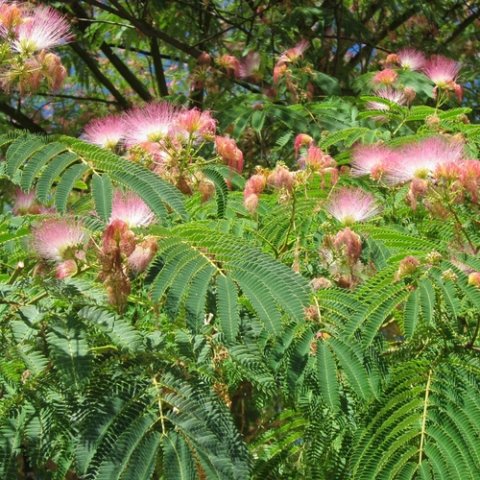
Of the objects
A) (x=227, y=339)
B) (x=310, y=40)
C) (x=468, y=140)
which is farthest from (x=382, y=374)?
(x=310, y=40)

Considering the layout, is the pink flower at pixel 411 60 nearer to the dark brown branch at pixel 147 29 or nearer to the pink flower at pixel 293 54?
the pink flower at pixel 293 54

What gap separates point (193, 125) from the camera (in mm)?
2881

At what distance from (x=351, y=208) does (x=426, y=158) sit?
0.89 feet

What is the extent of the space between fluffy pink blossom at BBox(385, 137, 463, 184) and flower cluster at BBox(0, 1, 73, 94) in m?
1.09

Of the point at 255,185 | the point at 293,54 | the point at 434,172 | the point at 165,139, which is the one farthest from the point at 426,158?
the point at 293,54

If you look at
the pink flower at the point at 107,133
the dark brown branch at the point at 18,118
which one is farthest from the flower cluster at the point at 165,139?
the dark brown branch at the point at 18,118

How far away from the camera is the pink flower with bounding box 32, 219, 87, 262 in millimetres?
2293

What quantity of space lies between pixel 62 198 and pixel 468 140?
172cm

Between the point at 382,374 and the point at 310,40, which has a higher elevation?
the point at 310,40

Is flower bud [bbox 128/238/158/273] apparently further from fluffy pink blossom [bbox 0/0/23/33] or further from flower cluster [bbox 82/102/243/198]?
fluffy pink blossom [bbox 0/0/23/33]

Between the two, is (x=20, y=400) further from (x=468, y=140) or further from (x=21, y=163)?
(x=468, y=140)

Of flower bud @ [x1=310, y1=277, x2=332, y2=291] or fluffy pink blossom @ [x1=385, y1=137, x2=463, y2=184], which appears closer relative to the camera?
flower bud @ [x1=310, y1=277, x2=332, y2=291]

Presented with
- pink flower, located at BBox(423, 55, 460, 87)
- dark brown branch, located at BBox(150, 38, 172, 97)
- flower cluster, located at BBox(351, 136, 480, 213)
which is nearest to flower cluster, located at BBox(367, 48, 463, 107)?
pink flower, located at BBox(423, 55, 460, 87)

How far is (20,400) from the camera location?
2.19 meters
